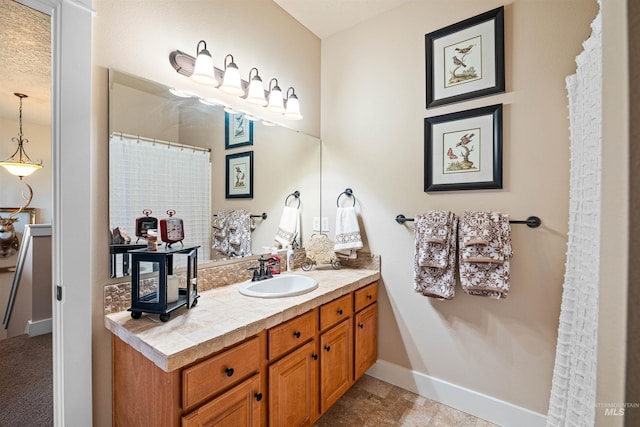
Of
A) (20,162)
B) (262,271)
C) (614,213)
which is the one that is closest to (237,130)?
(262,271)

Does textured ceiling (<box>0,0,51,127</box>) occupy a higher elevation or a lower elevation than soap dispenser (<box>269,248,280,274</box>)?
higher

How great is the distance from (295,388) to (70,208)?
1314mm

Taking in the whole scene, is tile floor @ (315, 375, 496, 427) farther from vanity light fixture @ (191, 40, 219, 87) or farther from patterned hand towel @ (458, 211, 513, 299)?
vanity light fixture @ (191, 40, 219, 87)

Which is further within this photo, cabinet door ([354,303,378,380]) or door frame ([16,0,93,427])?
cabinet door ([354,303,378,380])

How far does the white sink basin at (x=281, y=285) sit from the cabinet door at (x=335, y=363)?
317mm

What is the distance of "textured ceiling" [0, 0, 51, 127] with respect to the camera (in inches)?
65.4

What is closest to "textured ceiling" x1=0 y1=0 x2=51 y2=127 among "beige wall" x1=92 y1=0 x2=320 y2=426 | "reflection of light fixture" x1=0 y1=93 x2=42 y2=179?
"reflection of light fixture" x1=0 y1=93 x2=42 y2=179

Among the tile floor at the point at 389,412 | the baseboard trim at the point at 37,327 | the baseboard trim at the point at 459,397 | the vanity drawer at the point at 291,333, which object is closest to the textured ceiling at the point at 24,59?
the vanity drawer at the point at 291,333

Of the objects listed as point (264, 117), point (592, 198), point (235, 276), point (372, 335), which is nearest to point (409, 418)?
point (372, 335)

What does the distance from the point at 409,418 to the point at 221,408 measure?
130cm

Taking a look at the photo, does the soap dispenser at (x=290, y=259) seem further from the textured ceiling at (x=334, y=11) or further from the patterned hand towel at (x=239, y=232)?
the textured ceiling at (x=334, y=11)

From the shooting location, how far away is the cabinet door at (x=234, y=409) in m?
1.00

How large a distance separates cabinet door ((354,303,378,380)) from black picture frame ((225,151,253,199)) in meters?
1.17

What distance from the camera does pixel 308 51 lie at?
7.88 feet
